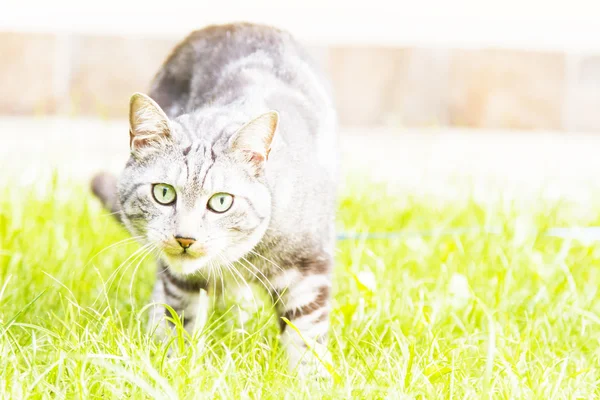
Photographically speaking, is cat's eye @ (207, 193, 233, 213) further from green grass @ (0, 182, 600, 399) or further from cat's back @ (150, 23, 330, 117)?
cat's back @ (150, 23, 330, 117)

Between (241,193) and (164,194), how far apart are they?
6.7 inches

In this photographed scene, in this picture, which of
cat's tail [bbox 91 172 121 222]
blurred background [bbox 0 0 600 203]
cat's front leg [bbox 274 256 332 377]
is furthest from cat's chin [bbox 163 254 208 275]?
blurred background [bbox 0 0 600 203]

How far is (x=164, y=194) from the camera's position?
65.2 inches

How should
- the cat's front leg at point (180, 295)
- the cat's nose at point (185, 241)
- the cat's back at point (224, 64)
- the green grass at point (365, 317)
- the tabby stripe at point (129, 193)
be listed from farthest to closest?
the cat's back at point (224, 64) → the cat's front leg at point (180, 295) → the tabby stripe at point (129, 193) → the cat's nose at point (185, 241) → the green grass at point (365, 317)

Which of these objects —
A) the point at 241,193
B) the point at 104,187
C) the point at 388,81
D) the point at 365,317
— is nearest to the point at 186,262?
the point at 241,193

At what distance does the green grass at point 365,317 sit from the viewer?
4.84 ft

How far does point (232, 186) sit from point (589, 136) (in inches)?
133

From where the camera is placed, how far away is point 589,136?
175 inches

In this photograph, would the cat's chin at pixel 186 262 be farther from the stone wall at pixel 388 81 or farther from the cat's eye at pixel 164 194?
the stone wall at pixel 388 81

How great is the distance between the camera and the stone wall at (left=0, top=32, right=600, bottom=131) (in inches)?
165

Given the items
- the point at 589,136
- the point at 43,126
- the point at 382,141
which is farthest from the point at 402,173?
the point at 43,126

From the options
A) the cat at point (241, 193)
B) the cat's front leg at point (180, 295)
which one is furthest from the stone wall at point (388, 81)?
the cat's front leg at point (180, 295)

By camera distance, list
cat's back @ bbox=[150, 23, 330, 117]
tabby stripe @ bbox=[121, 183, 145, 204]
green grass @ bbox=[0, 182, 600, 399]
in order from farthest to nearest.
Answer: cat's back @ bbox=[150, 23, 330, 117] < tabby stripe @ bbox=[121, 183, 145, 204] < green grass @ bbox=[0, 182, 600, 399]

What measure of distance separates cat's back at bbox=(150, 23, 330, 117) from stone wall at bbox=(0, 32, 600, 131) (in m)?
1.93
